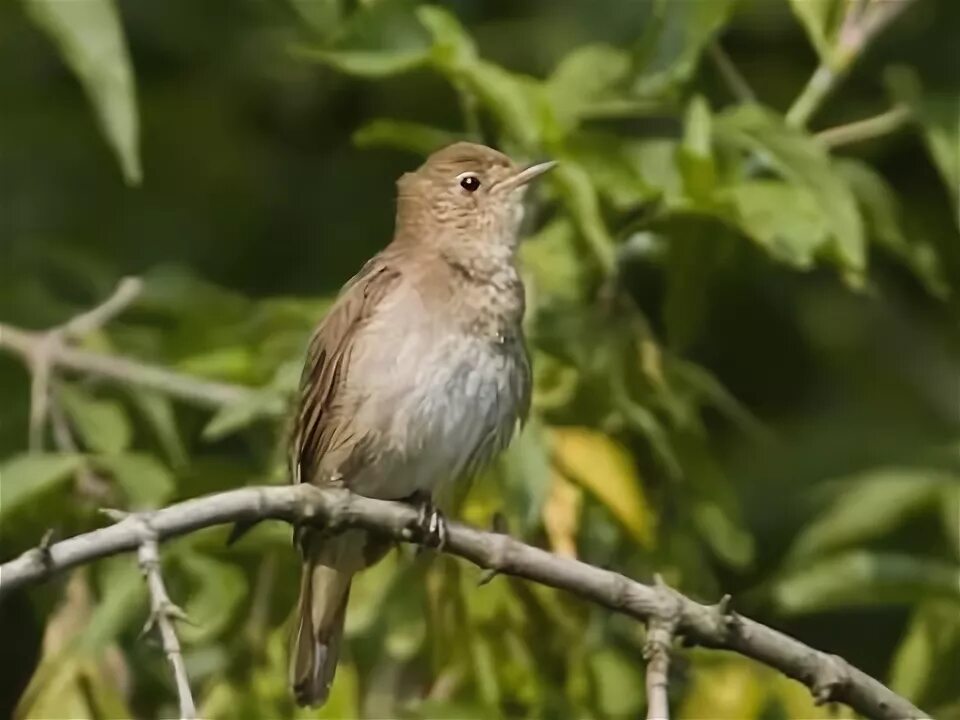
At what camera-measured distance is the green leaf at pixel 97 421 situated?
4203 millimetres

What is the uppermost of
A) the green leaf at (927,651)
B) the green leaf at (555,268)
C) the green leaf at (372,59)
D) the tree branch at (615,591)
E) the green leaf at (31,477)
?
the green leaf at (372,59)

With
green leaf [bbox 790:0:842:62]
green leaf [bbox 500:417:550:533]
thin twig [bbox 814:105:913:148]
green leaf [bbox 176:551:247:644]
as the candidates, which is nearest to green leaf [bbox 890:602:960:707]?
green leaf [bbox 500:417:550:533]

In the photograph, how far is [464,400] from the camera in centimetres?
406

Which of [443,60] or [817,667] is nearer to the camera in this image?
[817,667]

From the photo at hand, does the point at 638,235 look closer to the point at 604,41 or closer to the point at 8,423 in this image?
the point at 8,423

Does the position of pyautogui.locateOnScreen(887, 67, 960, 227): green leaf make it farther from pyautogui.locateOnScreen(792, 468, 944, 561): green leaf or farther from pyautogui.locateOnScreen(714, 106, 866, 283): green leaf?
pyautogui.locateOnScreen(792, 468, 944, 561): green leaf

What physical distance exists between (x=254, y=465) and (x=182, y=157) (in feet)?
7.87

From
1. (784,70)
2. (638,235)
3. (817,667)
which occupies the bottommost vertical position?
(817,667)

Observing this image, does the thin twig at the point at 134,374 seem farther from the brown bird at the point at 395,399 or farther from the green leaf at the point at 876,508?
the green leaf at the point at 876,508

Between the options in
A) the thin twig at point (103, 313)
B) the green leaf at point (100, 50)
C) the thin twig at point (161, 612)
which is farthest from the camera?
the thin twig at point (103, 313)

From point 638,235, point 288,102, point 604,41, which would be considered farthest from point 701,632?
point 288,102

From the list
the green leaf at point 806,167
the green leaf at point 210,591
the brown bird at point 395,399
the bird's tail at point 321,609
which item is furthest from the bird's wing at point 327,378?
the green leaf at point 806,167

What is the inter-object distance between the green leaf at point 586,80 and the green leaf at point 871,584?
107 cm

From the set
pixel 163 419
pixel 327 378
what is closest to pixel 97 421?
pixel 163 419
